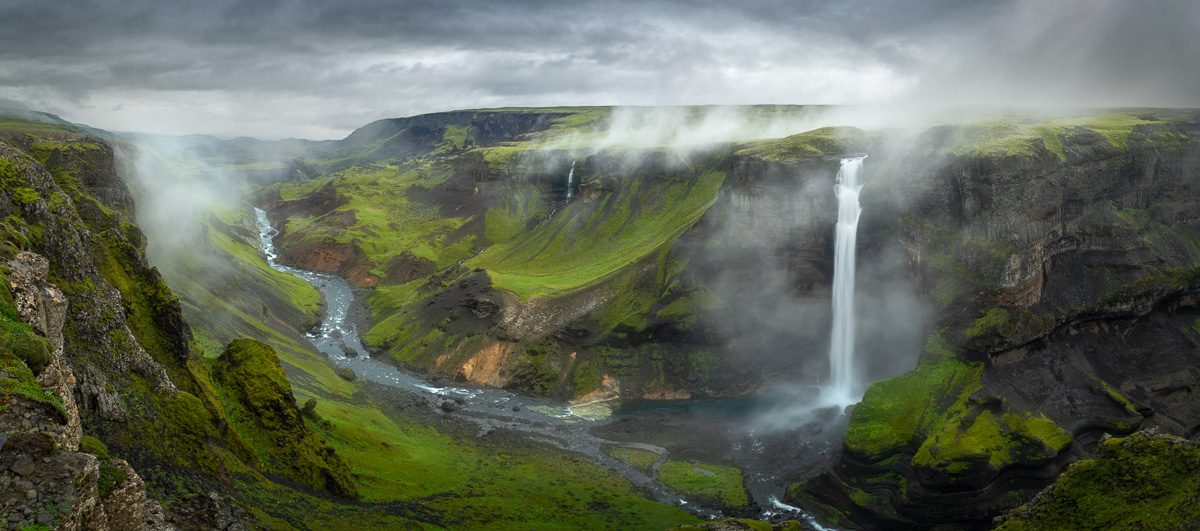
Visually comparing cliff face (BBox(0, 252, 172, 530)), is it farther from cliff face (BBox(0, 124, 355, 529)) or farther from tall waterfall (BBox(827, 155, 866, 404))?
tall waterfall (BBox(827, 155, 866, 404))

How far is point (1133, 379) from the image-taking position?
79.1 meters

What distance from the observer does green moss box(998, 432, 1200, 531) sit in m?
38.1

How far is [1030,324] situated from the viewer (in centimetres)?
7844

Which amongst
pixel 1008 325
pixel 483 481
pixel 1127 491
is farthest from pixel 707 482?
pixel 1127 491

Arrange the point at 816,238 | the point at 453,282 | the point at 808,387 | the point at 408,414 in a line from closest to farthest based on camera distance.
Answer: the point at 408,414
the point at 808,387
the point at 816,238
the point at 453,282

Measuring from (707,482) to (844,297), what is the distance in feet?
125

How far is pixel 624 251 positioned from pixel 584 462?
2752 inches

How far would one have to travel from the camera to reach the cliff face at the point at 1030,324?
68.5 m

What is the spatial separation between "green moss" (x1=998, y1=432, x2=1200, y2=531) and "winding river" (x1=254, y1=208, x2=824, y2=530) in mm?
29354

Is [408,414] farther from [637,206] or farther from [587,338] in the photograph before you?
[637,206]

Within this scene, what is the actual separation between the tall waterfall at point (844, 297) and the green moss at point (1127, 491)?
57133 millimetres

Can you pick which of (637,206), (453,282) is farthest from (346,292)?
(637,206)

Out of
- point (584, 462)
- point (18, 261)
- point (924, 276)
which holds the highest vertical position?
point (18, 261)

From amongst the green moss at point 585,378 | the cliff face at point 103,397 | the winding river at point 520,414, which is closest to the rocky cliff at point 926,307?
the green moss at point 585,378
